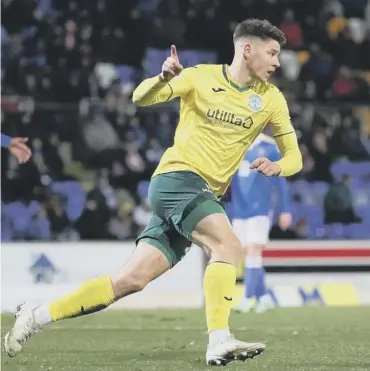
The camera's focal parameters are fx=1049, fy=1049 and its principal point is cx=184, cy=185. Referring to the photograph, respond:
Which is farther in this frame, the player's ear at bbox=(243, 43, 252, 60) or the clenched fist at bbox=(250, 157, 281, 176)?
the player's ear at bbox=(243, 43, 252, 60)

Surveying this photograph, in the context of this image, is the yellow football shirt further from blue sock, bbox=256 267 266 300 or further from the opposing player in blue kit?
blue sock, bbox=256 267 266 300

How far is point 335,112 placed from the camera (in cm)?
1477

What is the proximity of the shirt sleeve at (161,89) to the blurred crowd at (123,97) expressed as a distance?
7.63m

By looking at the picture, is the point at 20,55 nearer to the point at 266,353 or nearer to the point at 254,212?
the point at 254,212

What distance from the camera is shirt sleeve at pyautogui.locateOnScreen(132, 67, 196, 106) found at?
609 centimetres

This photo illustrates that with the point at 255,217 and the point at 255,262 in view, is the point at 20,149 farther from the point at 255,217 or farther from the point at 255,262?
the point at 255,262

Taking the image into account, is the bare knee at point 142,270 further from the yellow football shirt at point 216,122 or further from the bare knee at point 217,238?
the yellow football shirt at point 216,122

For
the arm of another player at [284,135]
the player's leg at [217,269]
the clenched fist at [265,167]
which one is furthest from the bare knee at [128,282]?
the arm of another player at [284,135]

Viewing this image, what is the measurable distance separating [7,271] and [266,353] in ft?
20.8

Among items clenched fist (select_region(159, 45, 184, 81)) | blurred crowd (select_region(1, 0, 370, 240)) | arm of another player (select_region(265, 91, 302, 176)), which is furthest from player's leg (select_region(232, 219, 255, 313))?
clenched fist (select_region(159, 45, 184, 81))

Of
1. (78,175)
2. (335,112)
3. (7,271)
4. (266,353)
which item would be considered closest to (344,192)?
(335,112)

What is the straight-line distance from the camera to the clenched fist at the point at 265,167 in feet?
19.7

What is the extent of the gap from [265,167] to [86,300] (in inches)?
54.1

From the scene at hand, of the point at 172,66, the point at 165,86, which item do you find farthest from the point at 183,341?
the point at 172,66
